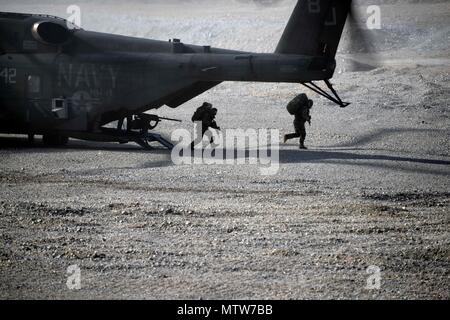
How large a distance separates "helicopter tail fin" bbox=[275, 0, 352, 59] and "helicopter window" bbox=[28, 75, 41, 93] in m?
4.86

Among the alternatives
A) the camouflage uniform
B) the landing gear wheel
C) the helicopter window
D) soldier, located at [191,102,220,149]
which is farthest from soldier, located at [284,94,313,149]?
the helicopter window

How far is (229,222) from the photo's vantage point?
10.2 meters

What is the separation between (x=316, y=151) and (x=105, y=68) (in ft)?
14.5

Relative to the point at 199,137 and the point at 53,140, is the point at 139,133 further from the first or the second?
the point at 53,140

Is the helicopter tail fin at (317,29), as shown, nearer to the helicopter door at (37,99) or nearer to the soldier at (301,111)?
the soldier at (301,111)

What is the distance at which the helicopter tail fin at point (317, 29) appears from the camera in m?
15.6

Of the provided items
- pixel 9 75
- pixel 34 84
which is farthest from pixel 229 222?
pixel 9 75

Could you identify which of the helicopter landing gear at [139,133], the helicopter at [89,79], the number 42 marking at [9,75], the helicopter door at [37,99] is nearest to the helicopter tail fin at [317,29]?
the helicopter at [89,79]

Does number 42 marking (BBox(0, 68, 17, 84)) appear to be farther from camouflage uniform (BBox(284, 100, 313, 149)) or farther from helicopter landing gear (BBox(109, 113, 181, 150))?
camouflage uniform (BBox(284, 100, 313, 149))

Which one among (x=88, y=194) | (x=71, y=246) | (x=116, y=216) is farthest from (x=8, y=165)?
(x=71, y=246)

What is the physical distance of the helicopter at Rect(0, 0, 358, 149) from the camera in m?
16.7

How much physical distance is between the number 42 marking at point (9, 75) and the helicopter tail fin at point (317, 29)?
536 centimetres

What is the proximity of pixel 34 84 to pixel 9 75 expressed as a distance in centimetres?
56

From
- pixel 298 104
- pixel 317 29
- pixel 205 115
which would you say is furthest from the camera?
pixel 205 115
